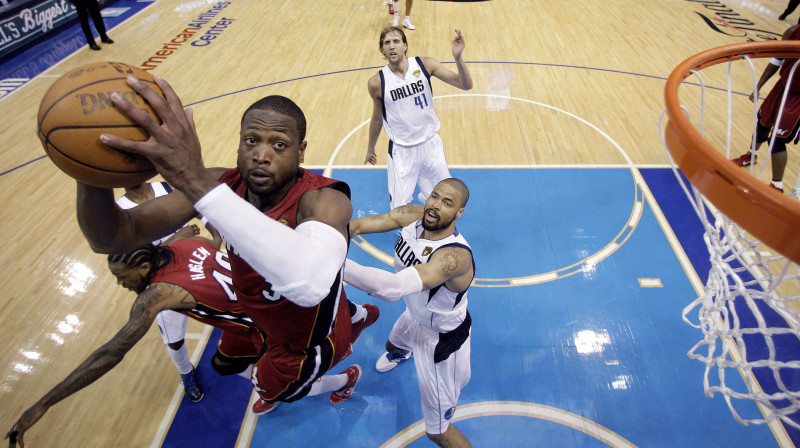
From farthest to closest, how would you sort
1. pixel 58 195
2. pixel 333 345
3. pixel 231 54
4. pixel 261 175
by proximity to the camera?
pixel 231 54
pixel 58 195
pixel 333 345
pixel 261 175

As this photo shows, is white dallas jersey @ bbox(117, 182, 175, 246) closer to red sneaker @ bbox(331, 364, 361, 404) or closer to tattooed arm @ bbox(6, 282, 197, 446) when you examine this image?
tattooed arm @ bbox(6, 282, 197, 446)

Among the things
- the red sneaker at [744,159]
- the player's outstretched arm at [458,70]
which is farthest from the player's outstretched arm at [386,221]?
the red sneaker at [744,159]

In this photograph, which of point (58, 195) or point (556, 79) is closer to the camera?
point (58, 195)

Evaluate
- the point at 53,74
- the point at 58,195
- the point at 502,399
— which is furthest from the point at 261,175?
the point at 53,74

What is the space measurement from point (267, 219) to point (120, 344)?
188 centimetres

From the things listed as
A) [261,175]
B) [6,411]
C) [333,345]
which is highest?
[261,175]

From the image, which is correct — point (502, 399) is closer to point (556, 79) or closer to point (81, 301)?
point (81, 301)

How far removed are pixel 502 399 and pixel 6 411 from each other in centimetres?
400

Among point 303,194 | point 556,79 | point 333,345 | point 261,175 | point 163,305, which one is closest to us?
point 261,175

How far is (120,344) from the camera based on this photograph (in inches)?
100

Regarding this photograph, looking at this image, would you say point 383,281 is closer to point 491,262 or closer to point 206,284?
point 206,284

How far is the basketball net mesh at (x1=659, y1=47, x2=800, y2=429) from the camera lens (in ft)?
7.22

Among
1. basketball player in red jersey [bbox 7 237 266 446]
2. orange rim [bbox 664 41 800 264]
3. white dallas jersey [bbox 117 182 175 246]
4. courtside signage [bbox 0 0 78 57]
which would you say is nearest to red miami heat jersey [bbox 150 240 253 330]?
basketball player in red jersey [bbox 7 237 266 446]

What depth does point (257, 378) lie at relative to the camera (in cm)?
260
